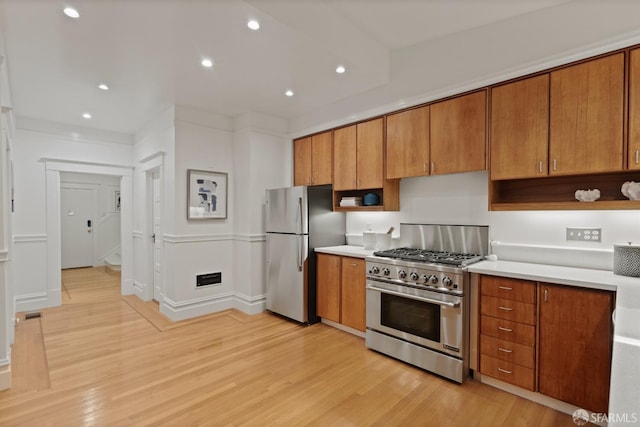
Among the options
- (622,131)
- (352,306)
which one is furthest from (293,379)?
(622,131)

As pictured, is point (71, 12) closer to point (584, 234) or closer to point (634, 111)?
point (634, 111)

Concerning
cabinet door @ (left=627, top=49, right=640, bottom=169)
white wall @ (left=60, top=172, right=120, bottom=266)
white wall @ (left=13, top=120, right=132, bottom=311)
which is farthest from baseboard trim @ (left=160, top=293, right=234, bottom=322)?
white wall @ (left=60, top=172, right=120, bottom=266)

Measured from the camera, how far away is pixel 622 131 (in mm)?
2102

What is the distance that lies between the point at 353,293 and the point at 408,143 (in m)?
1.68

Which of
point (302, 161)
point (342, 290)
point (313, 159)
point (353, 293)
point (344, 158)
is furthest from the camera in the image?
point (302, 161)

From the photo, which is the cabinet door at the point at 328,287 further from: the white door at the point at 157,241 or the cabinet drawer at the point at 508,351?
the white door at the point at 157,241

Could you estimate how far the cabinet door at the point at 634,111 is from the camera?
2.05 meters

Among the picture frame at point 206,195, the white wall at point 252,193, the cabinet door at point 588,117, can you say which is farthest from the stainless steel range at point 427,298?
the picture frame at point 206,195

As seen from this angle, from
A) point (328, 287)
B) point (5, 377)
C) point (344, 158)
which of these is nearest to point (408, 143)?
point (344, 158)

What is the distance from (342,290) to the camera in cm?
354

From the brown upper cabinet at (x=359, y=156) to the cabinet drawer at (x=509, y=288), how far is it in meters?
1.48

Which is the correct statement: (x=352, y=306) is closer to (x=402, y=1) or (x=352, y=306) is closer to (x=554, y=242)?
(x=554, y=242)

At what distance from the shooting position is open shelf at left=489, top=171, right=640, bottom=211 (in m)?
2.25

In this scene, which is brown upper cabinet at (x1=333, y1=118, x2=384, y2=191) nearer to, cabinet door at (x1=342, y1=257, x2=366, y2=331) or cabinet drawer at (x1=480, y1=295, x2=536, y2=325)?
cabinet door at (x1=342, y1=257, x2=366, y2=331)
